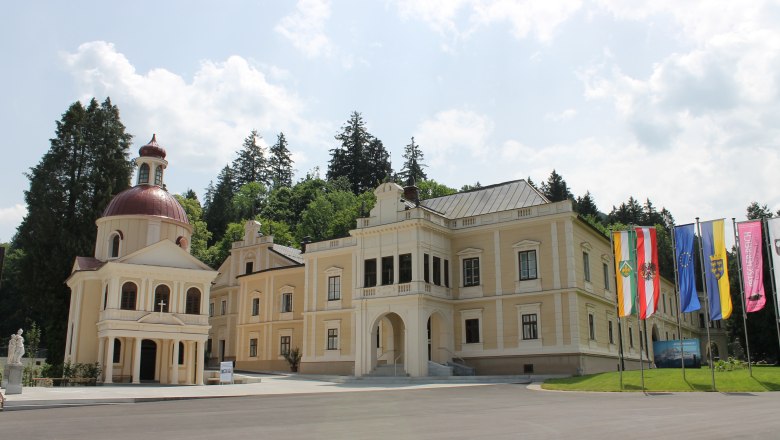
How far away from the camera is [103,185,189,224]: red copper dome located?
43.4 meters

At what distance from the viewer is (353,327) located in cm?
4222

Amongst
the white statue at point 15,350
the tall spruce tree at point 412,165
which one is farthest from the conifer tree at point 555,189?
the white statue at point 15,350

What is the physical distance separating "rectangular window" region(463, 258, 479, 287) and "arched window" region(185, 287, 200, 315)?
17.4 meters

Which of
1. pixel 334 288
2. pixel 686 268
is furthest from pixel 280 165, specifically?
pixel 686 268

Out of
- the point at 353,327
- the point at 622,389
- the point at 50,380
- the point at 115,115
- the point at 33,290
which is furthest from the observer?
the point at 115,115

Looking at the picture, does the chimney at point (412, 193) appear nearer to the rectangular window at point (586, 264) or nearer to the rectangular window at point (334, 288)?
the rectangular window at point (334, 288)

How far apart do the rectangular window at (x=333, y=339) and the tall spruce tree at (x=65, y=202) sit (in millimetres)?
20108

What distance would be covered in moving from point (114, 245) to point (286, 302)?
43.9 feet

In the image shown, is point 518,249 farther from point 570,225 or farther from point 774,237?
point 774,237

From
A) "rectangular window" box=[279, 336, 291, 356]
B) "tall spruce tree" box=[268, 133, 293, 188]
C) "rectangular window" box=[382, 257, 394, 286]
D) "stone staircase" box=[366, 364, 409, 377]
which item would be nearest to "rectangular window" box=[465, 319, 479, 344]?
"stone staircase" box=[366, 364, 409, 377]

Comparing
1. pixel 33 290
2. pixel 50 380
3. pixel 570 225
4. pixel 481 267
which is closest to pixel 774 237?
pixel 570 225

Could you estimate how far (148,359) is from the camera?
135 ft

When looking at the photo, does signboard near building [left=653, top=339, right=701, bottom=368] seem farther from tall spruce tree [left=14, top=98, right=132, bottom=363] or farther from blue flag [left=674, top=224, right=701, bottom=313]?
tall spruce tree [left=14, top=98, right=132, bottom=363]

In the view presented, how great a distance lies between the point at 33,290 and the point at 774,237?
157 feet
